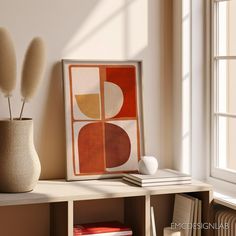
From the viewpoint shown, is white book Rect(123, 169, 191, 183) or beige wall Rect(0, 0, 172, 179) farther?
beige wall Rect(0, 0, 172, 179)

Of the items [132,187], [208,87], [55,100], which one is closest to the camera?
[132,187]

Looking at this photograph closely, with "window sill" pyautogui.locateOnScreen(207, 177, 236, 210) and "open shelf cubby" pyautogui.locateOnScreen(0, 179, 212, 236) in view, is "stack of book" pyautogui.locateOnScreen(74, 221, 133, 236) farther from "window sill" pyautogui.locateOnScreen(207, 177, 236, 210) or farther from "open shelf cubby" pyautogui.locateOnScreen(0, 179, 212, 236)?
"window sill" pyautogui.locateOnScreen(207, 177, 236, 210)

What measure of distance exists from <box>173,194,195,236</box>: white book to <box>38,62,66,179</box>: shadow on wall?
2.35 feet

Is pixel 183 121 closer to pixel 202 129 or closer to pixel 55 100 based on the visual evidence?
pixel 202 129

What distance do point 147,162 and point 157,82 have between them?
0.57 meters

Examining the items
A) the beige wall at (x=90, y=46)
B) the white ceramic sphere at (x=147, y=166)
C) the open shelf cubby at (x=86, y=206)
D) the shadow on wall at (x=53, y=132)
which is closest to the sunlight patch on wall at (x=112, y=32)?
the beige wall at (x=90, y=46)

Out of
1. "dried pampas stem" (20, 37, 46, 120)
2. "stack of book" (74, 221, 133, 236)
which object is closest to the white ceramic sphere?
"stack of book" (74, 221, 133, 236)

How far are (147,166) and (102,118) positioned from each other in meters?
0.40

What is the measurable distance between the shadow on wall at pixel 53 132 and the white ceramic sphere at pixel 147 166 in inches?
18.1

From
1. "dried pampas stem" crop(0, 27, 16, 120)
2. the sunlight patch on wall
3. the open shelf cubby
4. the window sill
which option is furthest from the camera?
the sunlight patch on wall

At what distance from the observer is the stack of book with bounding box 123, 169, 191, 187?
295cm

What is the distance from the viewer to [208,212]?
119 inches

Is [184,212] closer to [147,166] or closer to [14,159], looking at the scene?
[147,166]

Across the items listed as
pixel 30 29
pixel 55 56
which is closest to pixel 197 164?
pixel 55 56
